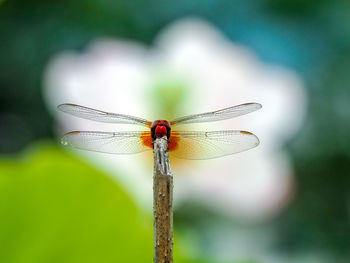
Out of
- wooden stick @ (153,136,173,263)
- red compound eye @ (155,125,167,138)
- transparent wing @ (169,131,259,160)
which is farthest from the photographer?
transparent wing @ (169,131,259,160)

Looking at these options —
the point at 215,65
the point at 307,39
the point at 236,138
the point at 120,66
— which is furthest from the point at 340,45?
the point at 236,138

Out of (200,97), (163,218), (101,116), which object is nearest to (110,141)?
(101,116)

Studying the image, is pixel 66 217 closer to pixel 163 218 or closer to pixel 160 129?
pixel 160 129

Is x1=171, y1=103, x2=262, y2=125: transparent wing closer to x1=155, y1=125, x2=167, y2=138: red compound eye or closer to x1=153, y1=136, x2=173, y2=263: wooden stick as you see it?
x1=155, y1=125, x2=167, y2=138: red compound eye

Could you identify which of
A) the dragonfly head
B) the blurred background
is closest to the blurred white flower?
the blurred background

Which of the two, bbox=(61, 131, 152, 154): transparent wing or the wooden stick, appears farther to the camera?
bbox=(61, 131, 152, 154): transparent wing

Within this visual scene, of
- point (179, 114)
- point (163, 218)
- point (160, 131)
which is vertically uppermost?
point (179, 114)
